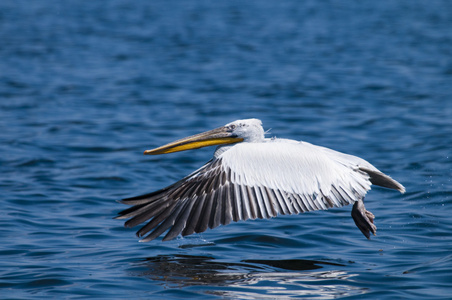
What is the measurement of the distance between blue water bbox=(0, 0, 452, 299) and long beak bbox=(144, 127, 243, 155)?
80cm

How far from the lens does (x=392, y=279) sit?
16.1ft

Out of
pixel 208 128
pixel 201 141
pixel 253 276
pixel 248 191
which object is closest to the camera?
pixel 253 276

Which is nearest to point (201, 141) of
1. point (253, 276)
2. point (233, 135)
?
point (233, 135)

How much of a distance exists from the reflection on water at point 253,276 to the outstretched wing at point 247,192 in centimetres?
28

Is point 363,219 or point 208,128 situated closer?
point 363,219

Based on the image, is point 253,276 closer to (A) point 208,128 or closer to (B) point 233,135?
(B) point 233,135

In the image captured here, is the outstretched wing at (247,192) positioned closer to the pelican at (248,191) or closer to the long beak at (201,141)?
the pelican at (248,191)

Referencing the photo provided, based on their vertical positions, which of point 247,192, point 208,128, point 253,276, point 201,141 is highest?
point 201,141

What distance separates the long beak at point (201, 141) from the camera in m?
6.02

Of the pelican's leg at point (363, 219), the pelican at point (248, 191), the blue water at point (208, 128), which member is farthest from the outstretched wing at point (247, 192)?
the blue water at point (208, 128)

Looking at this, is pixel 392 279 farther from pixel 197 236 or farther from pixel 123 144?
pixel 123 144

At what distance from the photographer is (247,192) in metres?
5.25

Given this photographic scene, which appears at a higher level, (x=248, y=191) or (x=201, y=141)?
(x=201, y=141)

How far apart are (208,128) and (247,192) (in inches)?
198
